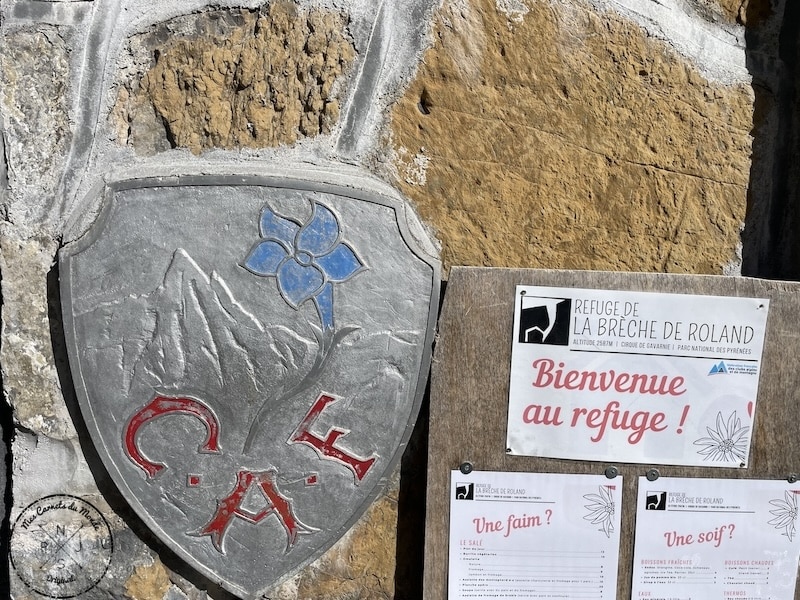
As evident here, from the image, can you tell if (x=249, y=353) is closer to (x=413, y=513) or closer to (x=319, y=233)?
(x=319, y=233)

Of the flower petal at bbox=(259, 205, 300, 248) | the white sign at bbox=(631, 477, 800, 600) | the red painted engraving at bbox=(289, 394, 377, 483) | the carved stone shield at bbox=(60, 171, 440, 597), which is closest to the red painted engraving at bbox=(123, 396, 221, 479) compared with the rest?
the carved stone shield at bbox=(60, 171, 440, 597)

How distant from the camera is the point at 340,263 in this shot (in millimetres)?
923

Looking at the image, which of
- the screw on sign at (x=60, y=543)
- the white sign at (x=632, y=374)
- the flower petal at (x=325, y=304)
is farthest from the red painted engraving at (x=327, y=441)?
the screw on sign at (x=60, y=543)

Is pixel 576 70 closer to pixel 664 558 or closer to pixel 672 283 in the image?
pixel 672 283

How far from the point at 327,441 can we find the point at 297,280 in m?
0.23

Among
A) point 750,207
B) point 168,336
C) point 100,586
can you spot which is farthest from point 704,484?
point 100,586

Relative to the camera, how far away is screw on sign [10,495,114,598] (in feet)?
3.27

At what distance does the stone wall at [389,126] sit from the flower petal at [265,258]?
0.37ft

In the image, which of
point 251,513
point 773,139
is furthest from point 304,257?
point 773,139

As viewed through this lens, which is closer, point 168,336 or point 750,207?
point 168,336

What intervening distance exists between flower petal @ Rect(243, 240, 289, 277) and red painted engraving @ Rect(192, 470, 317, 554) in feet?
0.91

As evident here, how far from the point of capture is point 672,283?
97 cm

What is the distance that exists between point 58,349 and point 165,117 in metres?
0.35

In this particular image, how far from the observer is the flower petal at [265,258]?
0.92 m
